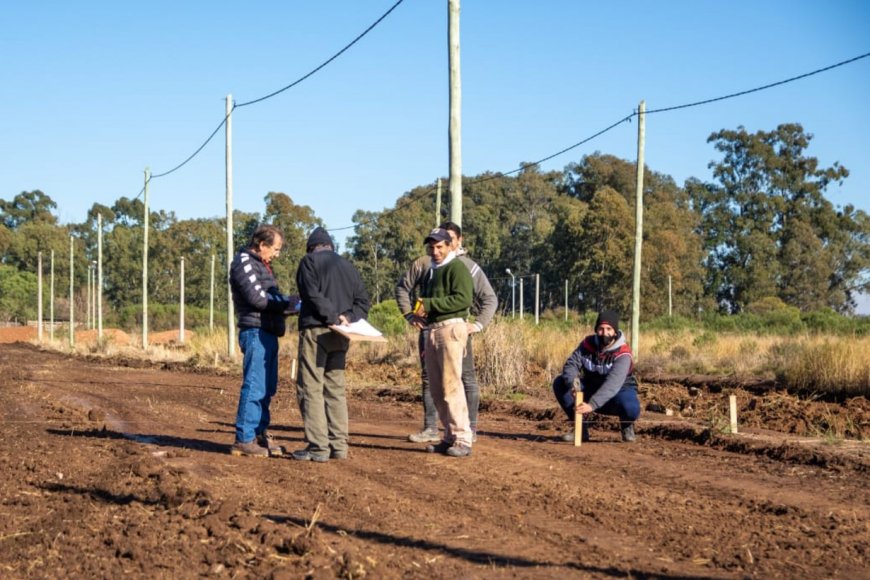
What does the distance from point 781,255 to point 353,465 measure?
2542 inches

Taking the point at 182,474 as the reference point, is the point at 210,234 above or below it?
above

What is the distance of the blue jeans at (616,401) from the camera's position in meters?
10.7

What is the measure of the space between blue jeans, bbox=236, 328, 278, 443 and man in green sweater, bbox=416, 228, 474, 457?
139 centimetres

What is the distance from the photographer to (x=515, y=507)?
281 inches

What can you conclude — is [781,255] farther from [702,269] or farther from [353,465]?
[353,465]

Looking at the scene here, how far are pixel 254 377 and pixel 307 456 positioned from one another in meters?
0.85

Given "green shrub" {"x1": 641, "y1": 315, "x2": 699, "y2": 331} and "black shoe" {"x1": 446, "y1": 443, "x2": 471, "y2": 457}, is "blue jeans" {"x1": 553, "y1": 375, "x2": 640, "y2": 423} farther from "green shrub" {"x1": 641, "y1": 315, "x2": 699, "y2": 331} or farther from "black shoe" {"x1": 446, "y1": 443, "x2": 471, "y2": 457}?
"green shrub" {"x1": 641, "y1": 315, "x2": 699, "y2": 331}

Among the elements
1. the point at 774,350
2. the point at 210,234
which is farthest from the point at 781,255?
the point at 774,350

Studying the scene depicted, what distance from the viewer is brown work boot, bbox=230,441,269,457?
9500 mm

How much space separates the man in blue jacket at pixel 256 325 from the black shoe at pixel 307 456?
0.34 m

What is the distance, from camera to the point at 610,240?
5781 centimetres

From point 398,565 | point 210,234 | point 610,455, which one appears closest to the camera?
point 398,565

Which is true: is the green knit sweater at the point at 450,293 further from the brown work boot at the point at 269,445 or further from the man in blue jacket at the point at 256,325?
the brown work boot at the point at 269,445

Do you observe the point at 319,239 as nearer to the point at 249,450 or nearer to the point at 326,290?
the point at 326,290
